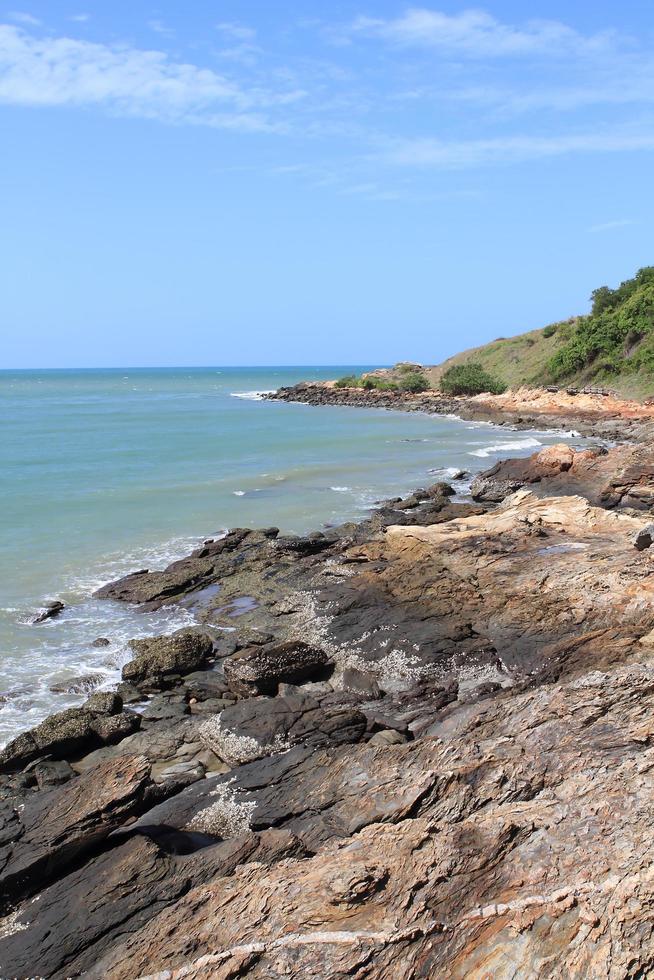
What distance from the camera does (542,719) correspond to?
25.5ft

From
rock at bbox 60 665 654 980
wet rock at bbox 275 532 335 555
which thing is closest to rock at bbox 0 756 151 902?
rock at bbox 60 665 654 980

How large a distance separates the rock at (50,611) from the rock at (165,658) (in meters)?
3.17

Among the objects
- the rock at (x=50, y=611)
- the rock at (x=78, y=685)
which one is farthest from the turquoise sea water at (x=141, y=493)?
the rock at (x=50, y=611)

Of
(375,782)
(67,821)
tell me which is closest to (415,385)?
(375,782)

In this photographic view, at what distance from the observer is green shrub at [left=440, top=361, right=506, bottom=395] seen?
76.0 metres

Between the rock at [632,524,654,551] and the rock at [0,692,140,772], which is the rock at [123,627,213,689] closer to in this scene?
the rock at [0,692,140,772]

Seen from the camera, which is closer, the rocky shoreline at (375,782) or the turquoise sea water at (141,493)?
the rocky shoreline at (375,782)

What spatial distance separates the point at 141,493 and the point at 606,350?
44.5 metres

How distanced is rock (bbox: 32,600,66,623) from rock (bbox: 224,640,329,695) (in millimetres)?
5909

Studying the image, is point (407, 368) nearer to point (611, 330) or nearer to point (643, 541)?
point (611, 330)

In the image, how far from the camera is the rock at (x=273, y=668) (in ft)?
41.5

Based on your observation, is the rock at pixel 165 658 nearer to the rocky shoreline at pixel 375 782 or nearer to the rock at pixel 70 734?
the rocky shoreline at pixel 375 782

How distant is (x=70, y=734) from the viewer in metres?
11.4

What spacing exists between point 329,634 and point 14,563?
37.0ft
